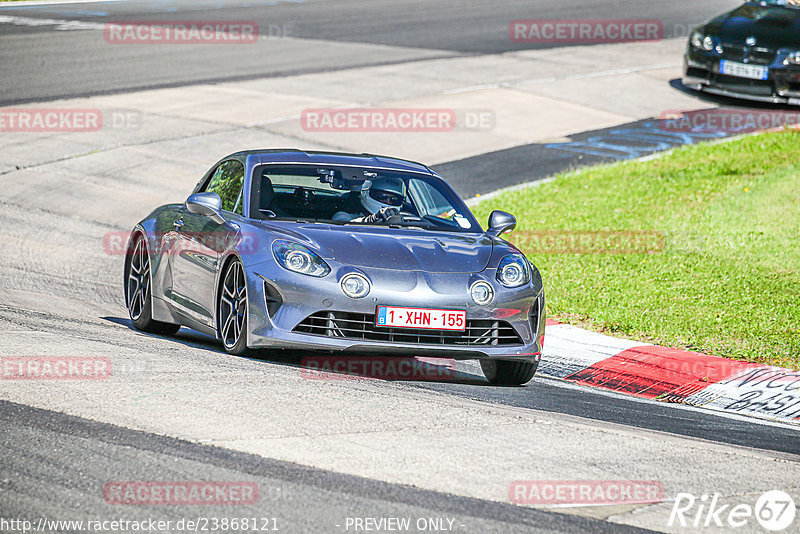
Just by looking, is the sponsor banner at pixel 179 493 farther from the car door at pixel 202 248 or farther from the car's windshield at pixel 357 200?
the car's windshield at pixel 357 200

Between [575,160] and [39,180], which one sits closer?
[39,180]

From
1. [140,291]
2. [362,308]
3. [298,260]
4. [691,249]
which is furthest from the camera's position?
[691,249]

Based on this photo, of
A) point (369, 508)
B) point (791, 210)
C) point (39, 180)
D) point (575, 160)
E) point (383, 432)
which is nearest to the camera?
point (369, 508)

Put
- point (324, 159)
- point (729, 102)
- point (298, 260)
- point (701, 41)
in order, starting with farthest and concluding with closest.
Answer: point (729, 102) < point (701, 41) < point (324, 159) < point (298, 260)

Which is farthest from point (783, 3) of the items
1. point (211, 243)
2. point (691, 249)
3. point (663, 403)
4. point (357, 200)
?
point (211, 243)

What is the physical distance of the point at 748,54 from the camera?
64.5ft

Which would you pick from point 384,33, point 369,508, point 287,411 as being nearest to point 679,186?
point 287,411

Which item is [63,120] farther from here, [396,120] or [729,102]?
[729,102]

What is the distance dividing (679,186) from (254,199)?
876cm

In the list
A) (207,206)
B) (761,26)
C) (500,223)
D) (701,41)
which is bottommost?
(500,223)

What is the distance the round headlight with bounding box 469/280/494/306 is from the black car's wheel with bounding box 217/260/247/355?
1430 mm

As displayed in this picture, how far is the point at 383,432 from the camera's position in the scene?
5.96 metres

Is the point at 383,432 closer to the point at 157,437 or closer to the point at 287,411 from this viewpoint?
Answer: the point at 287,411

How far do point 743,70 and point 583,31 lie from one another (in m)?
10.6
